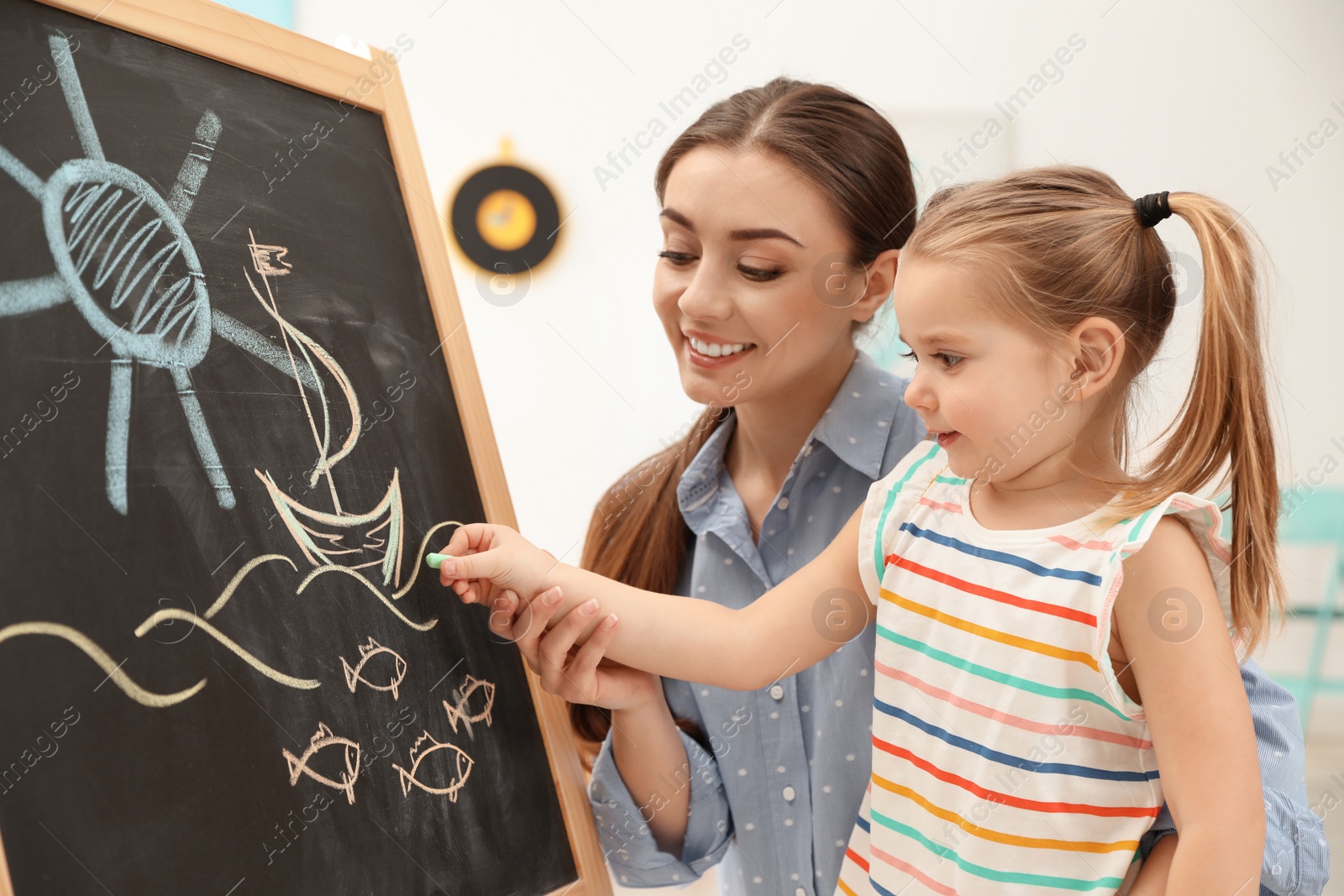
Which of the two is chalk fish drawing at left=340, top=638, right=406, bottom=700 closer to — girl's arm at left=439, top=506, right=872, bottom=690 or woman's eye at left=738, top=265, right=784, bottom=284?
girl's arm at left=439, top=506, right=872, bottom=690

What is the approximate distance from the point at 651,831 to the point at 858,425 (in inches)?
21.4

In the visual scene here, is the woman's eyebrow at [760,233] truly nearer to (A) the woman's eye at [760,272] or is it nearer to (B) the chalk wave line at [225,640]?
(A) the woman's eye at [760,272]

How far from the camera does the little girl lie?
0.76m

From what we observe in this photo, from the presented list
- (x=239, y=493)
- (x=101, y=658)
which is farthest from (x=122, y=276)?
(x=101, y=658)

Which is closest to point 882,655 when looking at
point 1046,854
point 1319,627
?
point 1046,854

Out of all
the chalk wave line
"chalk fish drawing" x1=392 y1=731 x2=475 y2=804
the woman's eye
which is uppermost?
the woman's eye

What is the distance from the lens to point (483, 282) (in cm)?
246

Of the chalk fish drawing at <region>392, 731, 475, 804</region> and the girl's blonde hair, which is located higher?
the girl's blonde hair

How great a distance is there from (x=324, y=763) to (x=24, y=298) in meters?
0.42

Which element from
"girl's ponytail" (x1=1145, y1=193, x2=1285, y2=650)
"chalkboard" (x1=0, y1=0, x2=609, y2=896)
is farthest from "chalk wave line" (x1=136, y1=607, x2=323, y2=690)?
"girl's ponytail" (x1=1145, y1=193, x2=1285, y2=650)

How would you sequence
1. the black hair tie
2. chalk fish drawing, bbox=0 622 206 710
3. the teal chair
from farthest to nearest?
the teal chair
the black hair tie
chalk fish drawing, bbox=0 622 206 710

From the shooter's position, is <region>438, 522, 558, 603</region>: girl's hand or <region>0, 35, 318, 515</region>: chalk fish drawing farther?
<region>438, 522, 558, 603</region>: girl's hand

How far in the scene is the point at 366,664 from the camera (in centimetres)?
85

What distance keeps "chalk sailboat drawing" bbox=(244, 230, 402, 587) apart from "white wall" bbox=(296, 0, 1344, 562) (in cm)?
138
